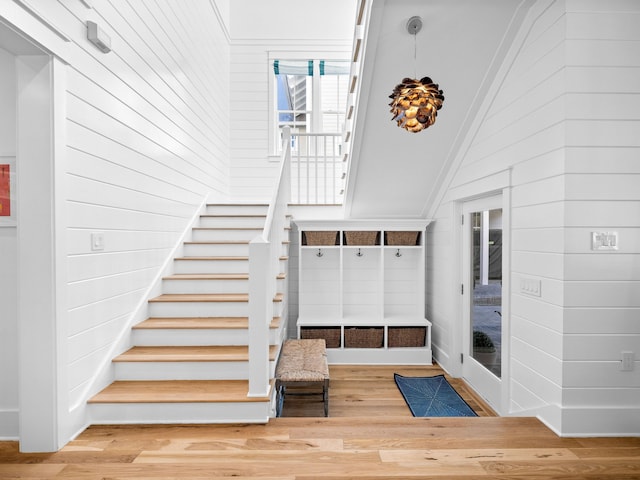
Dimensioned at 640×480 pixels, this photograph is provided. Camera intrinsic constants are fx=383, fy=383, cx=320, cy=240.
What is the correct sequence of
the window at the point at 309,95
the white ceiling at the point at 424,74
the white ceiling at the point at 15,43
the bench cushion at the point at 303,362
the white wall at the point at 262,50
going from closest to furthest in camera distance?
the white ceiling at the point at 15,43 < the white ceiling at the point at 424,74 < the bench cushion at the point at 303,362 < the white wall at the point at 262,50 < the window at the point at 309,95

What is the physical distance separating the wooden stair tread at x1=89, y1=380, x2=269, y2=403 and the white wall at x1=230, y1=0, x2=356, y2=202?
3670mm

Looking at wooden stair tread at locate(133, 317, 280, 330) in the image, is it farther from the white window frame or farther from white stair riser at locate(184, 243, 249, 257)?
the white window frame

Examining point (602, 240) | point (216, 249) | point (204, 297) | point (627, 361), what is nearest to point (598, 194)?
point (602, 240)

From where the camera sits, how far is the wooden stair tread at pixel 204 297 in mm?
3117

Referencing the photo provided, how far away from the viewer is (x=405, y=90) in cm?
250

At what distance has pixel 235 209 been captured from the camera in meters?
4.62

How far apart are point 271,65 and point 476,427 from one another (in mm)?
5432

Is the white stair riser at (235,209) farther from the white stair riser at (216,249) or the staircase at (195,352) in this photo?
the white stair riser at (216,249)

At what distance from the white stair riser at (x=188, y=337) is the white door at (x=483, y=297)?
6.97 ft

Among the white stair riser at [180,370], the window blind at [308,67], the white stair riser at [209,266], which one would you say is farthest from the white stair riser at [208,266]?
the window blind at [308,67]

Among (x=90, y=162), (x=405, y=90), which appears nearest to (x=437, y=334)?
(x=405, y=90)

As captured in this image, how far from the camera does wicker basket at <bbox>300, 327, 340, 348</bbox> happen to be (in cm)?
439

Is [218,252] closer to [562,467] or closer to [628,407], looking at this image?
[562,467]

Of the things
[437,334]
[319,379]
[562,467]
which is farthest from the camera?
[437,334]
